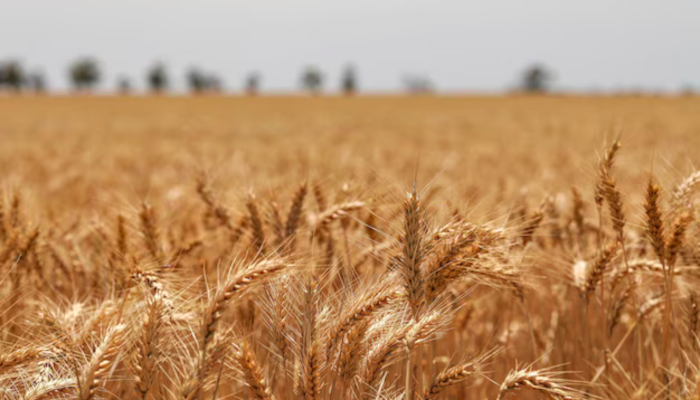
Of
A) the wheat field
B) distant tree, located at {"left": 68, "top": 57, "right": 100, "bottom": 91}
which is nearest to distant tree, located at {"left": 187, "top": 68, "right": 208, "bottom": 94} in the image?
distant tree, located at {"left": 68, "top": 57, "right": 100, "bottom": 91}

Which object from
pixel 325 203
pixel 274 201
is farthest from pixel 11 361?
pixel 325 203

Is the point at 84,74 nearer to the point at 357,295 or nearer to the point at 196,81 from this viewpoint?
the point at 196,81

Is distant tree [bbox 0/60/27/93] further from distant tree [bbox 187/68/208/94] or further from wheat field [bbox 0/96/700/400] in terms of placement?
wheat field [bbox 0/96/700/400]

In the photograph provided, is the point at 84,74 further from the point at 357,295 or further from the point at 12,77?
the point at 357,295

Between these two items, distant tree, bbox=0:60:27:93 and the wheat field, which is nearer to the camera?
the wheat field

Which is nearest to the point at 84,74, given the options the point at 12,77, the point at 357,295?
the point at 12,77

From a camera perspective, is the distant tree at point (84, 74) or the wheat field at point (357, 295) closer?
the wheat field at point (357, 295)

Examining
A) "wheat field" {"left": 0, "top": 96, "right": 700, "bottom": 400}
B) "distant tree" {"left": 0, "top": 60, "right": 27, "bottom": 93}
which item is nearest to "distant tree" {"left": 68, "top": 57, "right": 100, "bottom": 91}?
"distant tree" {"left": 0, "top": 60, "right": 27, "bottom": 93}

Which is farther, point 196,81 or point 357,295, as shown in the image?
point 196,81

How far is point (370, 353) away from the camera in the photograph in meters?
1.05

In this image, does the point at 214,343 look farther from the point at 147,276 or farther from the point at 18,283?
the point at 18,283

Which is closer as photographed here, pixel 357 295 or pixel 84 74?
pixel 357 295

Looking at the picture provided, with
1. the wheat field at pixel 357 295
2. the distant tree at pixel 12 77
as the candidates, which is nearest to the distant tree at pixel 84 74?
the distant tree at pixel 12 77

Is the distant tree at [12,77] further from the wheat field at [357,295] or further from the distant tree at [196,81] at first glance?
the wheat field at [357,295]
